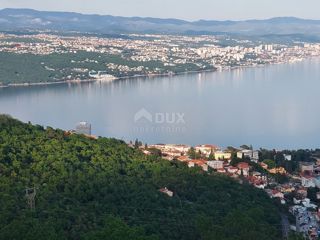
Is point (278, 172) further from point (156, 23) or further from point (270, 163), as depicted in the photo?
point (156, 23)

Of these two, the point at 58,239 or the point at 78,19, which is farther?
the point at 78,19

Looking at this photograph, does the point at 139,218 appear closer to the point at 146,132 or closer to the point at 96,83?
the point at 146,132

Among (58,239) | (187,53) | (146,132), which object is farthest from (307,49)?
(58,239)

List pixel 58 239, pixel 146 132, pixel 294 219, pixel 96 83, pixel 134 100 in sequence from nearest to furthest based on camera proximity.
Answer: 1. pixel 58 239
2. pixel 294 219
3. pixel 146 132
4. pixel 134 100
5. pixel 96 83
